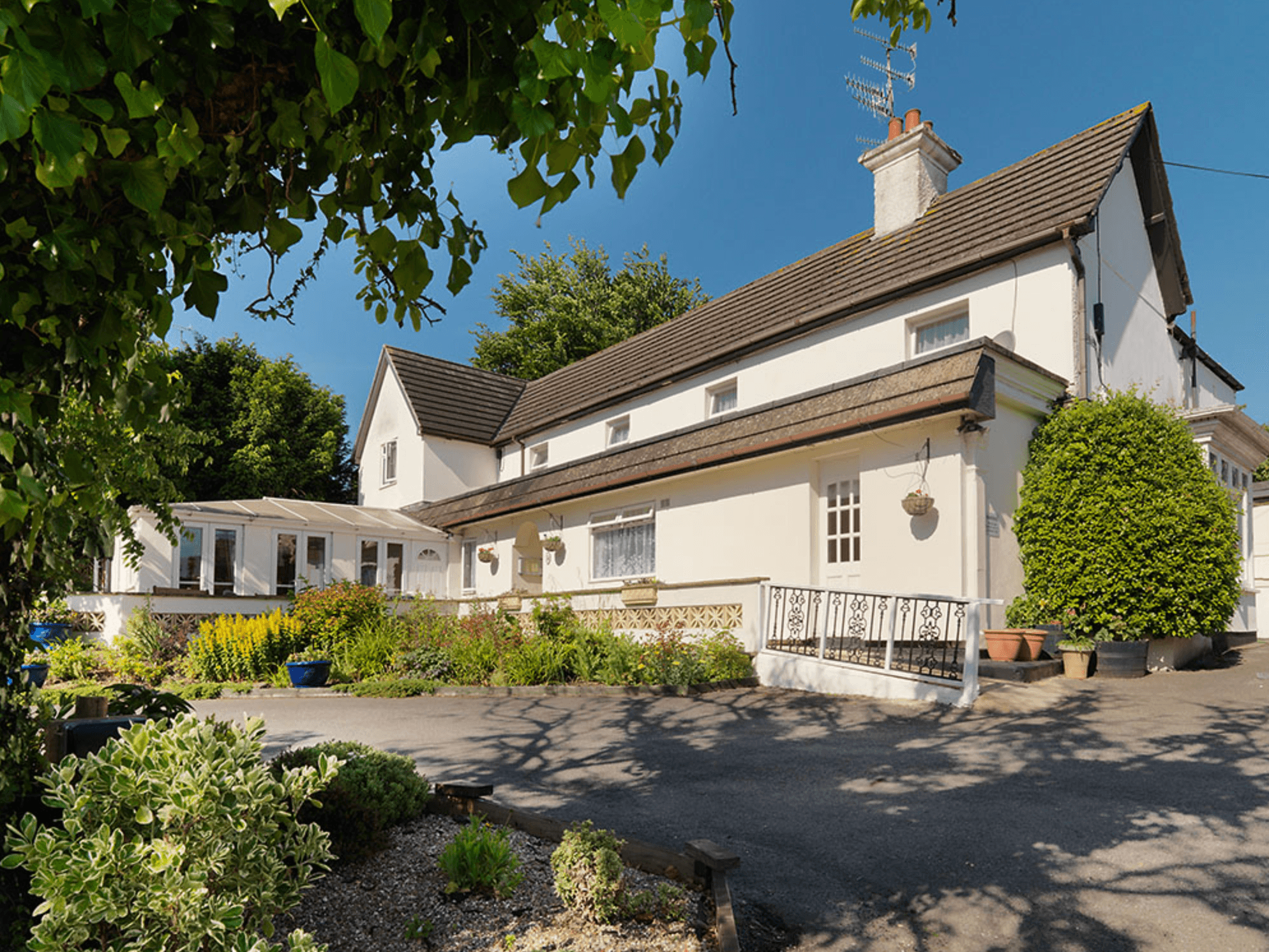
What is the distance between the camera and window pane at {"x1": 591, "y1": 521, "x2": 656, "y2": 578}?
17.2 metres

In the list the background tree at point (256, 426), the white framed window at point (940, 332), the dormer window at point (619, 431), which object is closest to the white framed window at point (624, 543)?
the dormer window at point (619, 431)

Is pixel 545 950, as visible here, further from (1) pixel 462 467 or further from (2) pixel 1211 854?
(1) pixel 462 467

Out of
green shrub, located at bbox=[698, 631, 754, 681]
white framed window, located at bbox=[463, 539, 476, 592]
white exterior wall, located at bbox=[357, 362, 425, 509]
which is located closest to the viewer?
green shrub, located at bbox=[698, 631, 754, 681]

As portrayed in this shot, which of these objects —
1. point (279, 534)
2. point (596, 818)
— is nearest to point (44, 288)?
point (596, 818)

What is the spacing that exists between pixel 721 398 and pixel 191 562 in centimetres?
1260

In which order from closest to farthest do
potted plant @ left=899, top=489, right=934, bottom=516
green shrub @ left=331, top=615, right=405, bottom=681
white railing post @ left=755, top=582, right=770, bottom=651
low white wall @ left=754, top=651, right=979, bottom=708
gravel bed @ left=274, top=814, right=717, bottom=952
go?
1. gravel bed @ left=274, top=814, right=717, bottom=952
2. low white wall @ left=754, top=651, right=979, bottom=708
3. potted plant @ left=899, top=489, right=934, bottom=516
4. white railing post @ left=755, top=582, right=770, bottom=651
5. green shrub @ left=331, top=615, right=405, bottom=681

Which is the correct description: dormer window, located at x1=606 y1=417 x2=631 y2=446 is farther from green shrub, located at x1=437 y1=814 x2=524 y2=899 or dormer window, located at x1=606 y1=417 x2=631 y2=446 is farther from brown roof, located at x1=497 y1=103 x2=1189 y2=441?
green shrub, located at x1=437 y1=814 x2=524 y2=899

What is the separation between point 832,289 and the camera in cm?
1681

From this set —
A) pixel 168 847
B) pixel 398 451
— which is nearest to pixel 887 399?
pixel 168 847

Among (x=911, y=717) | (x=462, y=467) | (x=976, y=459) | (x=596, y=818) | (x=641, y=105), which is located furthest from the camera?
(x=462, y=467)

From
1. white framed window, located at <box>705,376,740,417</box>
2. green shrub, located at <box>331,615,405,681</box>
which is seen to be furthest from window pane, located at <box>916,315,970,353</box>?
green shrub, located at <box>331,615,405,681</box>

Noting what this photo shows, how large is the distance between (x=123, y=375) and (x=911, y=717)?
845 centimetres

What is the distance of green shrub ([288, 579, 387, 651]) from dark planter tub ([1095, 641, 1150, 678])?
39.7 feet

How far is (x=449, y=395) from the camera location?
86.1 ft
